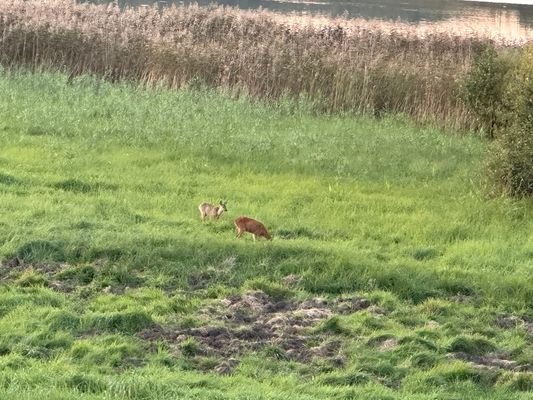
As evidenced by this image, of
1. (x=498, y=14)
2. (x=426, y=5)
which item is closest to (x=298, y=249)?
(x=498, y=14)

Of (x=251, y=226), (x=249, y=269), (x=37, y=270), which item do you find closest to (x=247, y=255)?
(x=249, y=269)

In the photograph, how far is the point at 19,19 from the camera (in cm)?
2102

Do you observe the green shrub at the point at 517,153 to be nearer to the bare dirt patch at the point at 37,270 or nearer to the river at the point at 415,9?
the bare dirt patch at the point at 37,270

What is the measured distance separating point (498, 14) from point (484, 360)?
36.5m

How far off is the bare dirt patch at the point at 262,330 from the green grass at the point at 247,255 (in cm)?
5

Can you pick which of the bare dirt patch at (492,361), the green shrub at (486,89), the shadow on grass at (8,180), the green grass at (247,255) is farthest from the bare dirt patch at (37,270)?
the green shrub at (486,89)

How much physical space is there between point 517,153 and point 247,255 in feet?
16.0

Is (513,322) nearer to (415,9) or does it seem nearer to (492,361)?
(492,361)

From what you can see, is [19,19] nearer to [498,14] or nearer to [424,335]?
[424,335]

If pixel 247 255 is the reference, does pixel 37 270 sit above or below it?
below

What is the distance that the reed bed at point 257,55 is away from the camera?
18.8 m

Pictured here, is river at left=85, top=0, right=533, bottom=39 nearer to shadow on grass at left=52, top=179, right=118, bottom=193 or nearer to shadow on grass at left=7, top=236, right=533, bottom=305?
shadow on grass at left=52, top=179, right=118, bottom=193

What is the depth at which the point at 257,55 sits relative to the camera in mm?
19641

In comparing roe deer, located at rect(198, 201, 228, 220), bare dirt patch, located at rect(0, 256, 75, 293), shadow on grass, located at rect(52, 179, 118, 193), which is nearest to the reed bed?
shadow on grass, located at rect(52, 179, 118, 193)
